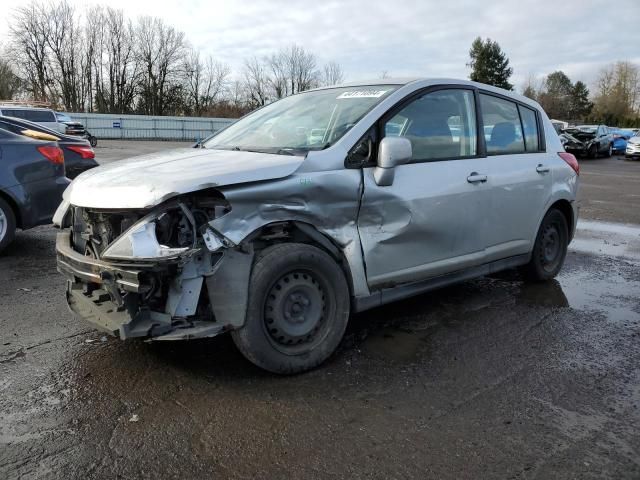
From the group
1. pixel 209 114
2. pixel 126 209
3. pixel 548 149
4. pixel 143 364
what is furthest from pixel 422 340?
pixel 209 114

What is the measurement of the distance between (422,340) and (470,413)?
1.05 meters

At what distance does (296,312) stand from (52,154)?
14.7ft

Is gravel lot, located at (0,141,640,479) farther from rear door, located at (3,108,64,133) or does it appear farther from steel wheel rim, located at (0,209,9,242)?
rear door, located at (3,108,64,133)

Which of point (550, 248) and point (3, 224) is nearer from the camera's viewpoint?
point (550, 248)

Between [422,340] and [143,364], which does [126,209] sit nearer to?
[143,364]

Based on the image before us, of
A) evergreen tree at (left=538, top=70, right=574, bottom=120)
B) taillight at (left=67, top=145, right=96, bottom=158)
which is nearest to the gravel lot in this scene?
taillight at (left=67, top=145, right=96, bottom=158)

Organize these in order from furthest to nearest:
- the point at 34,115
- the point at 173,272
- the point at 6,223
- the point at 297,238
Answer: the point at 34,115
the point at 6,223
the point at 297,238
the point at 173,272

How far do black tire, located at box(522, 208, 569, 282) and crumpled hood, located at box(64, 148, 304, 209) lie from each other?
10.2 feet

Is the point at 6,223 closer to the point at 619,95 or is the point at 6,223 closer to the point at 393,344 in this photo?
the point at 393,344

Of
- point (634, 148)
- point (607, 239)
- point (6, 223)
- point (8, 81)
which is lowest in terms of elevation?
point (607, 239)

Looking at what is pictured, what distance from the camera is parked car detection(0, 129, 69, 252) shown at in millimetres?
6000

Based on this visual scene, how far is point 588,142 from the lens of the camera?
28.7 metres

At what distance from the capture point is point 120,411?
2.88 metres

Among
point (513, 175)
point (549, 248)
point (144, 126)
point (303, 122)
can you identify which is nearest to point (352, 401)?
point (303, 122)
